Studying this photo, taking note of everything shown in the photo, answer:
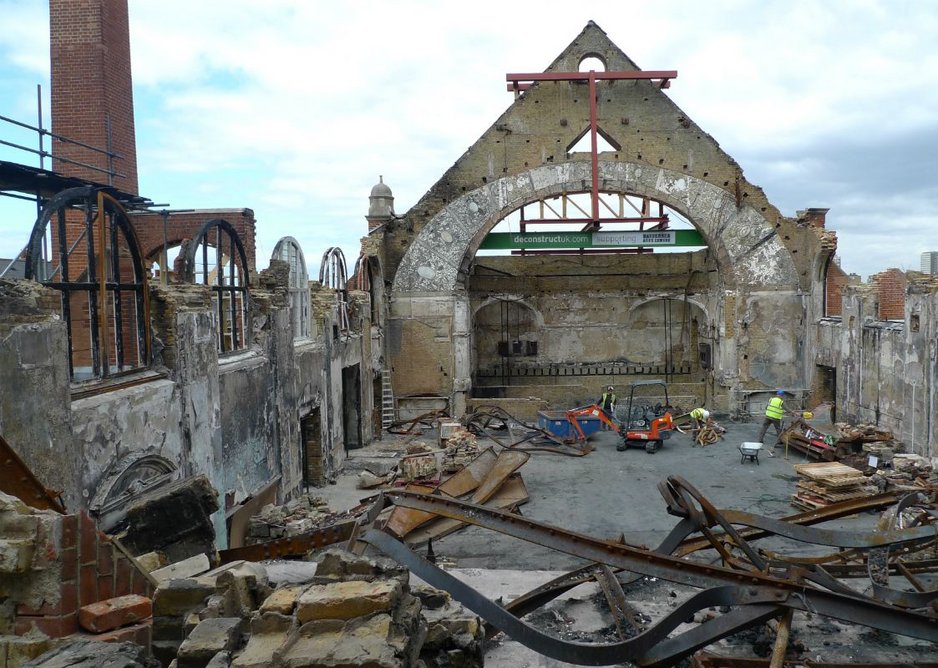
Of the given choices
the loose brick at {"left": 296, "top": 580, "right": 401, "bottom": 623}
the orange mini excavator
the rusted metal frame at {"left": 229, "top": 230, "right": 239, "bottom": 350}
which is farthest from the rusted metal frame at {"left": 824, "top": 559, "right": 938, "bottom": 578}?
the orange mini excavator

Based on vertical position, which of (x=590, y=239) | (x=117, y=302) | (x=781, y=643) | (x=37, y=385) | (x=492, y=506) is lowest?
(x=492, y=506)

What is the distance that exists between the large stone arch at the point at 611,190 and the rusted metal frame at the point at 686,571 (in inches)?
686

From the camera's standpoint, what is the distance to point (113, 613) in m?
4.48

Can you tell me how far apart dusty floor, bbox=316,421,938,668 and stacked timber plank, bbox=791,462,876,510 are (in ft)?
1.06

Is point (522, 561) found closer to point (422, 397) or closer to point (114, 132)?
point (422, 397)

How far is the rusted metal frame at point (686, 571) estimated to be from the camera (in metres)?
4.45

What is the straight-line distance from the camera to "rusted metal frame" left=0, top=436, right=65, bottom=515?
5191 mm

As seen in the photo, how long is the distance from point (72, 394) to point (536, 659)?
16.7 ft

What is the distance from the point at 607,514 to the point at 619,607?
7380mm

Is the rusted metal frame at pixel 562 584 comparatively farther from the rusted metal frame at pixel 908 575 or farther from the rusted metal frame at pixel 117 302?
the rusted metal frame at pixel 117 302

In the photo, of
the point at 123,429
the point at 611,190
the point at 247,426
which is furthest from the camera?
the point at 611,190

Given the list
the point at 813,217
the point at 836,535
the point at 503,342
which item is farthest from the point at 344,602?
the point at 503,342

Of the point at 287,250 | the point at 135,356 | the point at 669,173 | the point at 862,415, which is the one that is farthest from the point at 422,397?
the point at 135,356

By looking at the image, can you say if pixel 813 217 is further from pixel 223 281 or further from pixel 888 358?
pixel 223 281
